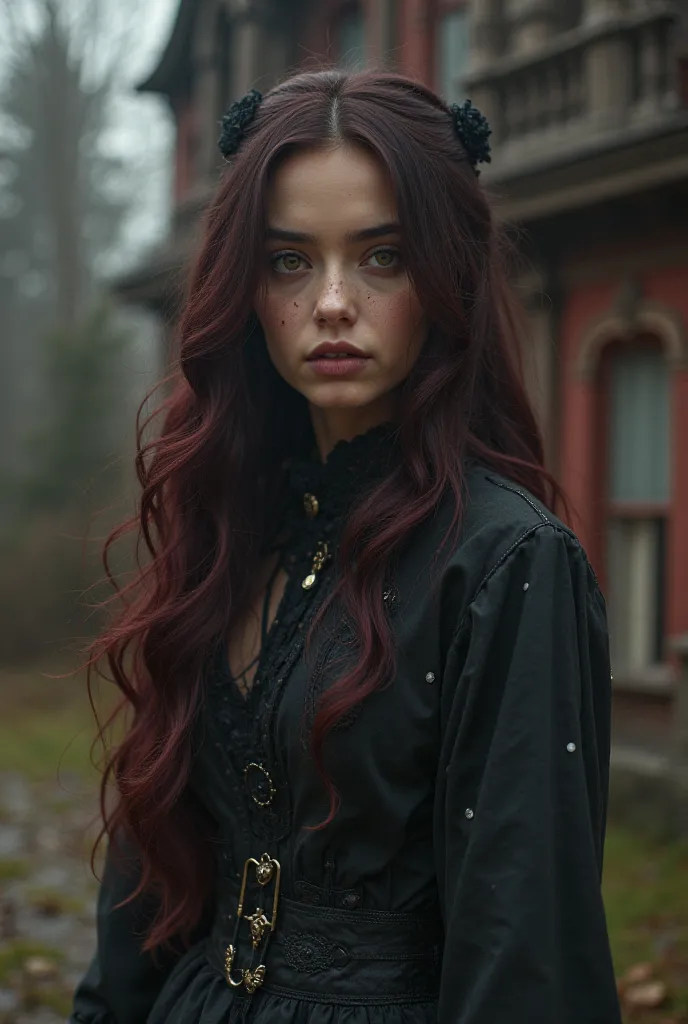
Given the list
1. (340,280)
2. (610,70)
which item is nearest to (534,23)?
(610,70)

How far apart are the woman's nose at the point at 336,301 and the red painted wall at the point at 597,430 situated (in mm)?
5190

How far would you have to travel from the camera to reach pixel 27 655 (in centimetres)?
1389

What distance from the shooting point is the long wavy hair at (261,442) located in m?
1.81

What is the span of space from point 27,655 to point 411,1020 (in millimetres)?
12818

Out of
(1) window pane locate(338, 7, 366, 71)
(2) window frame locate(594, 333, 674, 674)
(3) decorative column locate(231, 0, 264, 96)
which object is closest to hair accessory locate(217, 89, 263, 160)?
(2) window frame locate(594, 333, 674, 674)

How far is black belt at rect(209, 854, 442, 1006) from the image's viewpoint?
171 cm

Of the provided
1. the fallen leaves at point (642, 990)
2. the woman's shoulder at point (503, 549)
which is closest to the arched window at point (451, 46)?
the fallen leaves at point (642, 990)

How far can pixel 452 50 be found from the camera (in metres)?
8.84

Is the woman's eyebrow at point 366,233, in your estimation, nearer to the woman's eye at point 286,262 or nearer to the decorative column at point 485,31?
the woman's eye at point 286,262

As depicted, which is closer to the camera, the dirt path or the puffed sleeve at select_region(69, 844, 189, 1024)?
the puffed sleeve at select_region(69, 844, 189, 1024)

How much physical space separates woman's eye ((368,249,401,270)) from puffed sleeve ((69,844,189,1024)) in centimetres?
118

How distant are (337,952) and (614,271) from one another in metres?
6.04

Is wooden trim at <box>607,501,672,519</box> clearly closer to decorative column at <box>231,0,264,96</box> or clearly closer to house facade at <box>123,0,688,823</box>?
house facade at <box>123,0,688,823</box>

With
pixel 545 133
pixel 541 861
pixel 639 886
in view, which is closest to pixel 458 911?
pixel 541 861
